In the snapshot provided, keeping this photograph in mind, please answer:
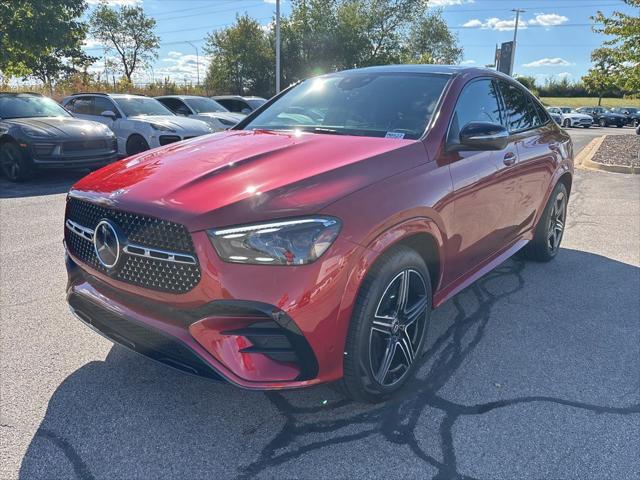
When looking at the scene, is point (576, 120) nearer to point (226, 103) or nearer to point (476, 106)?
point (226, 103)

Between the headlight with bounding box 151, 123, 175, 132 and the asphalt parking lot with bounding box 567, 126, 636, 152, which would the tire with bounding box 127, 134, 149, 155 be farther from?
the asphalt parking lot with bounding box 567, 126, 636, 152

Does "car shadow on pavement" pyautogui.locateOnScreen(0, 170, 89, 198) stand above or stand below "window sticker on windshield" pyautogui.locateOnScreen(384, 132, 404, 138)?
below

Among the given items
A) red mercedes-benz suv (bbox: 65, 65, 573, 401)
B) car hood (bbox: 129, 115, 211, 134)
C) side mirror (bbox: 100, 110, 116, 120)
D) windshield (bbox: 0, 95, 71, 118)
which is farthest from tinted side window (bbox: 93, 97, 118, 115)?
red mercedes-benz suv (bbox: 65, 65, 573, 401)

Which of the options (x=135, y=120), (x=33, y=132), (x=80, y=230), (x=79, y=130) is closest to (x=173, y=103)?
(x=135, y=120)

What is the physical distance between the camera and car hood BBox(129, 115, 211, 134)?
1055 centimetres

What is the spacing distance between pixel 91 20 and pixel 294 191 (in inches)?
2447

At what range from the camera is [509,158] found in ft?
12.3

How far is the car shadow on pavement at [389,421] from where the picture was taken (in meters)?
2.26

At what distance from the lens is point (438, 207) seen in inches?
112

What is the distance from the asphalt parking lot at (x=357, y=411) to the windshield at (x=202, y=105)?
1078 centimetres

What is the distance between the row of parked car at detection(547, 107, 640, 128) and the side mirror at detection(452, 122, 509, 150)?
39241 millimetres

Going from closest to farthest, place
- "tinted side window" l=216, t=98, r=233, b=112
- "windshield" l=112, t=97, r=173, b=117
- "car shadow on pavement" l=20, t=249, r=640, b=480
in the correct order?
"car shadow on pavement" l=20, t=249, r=640, b=480 → "windshield" l=112, t=97, r=173, b=117 → "tinted side window" l=216, t=98, r=233, b=112

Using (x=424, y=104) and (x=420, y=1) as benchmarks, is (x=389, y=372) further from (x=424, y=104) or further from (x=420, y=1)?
(x=420, y=1)

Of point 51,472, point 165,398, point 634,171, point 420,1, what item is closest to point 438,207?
point 165,398
